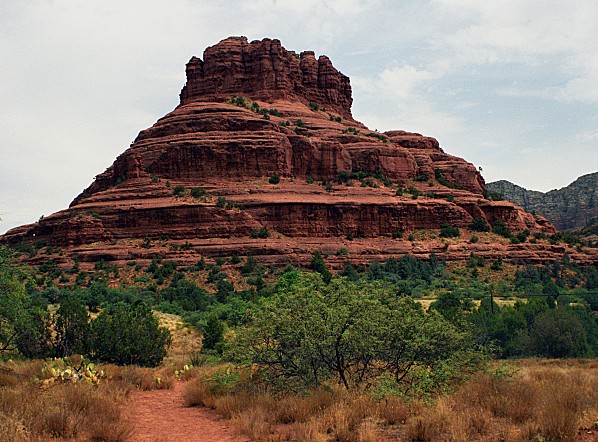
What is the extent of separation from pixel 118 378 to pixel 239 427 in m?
7.37

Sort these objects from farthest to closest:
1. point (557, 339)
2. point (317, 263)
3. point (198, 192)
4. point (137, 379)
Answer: point (198, 192)
point (317, 263)
point (557, 339)
point (137, 379)

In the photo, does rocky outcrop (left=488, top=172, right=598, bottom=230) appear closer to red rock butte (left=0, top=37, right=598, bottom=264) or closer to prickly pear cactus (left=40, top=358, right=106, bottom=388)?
red rock butte (left=0, top=37, right=598, bottom=264)

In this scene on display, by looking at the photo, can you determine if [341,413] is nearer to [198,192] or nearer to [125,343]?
[125,343]

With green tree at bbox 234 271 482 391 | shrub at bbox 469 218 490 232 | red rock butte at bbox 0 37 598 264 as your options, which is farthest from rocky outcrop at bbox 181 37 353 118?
green tree at bbox 234 271 482 391

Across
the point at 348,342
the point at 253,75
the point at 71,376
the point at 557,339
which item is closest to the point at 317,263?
the point at 557,339

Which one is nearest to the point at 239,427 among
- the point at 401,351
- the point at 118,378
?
the point at 401,351

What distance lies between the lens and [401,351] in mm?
13516

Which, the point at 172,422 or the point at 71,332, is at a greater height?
the point at 71,332

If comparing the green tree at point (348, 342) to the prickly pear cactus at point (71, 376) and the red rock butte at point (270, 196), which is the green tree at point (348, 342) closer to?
the prickly pear cactus at point (71, 376)

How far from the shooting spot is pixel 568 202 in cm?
16288

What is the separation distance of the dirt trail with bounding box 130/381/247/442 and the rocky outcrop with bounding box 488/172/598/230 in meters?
141

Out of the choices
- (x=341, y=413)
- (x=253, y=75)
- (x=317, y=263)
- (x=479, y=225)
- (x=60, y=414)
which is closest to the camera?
(x=60, y=414)

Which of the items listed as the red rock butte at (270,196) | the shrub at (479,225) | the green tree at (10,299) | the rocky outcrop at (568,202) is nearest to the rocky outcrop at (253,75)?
the red rock butte at (270,196)

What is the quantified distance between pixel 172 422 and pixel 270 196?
2299 inches
